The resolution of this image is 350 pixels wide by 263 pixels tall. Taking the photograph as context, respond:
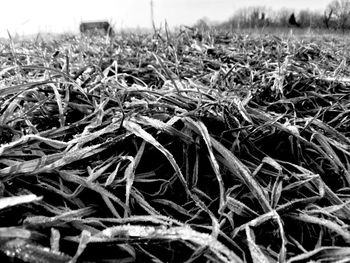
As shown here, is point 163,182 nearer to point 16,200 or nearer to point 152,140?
point 152,140

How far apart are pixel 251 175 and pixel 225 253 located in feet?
0.72

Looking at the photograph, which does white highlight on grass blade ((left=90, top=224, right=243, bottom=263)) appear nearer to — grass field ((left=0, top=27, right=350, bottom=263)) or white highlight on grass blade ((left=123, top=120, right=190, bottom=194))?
grass field ((left=0, top=27, right=350, bottom=263))

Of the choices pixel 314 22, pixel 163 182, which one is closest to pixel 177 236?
pixel 163 182

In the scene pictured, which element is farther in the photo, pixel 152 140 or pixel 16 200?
pixel 152 140

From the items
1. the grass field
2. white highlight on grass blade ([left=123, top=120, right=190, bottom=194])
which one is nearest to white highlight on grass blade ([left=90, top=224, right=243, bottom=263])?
the grass field

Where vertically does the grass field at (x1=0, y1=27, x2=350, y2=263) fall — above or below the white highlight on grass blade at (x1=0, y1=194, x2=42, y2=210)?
below

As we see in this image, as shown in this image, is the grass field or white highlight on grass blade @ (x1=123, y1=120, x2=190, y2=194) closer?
the grass field

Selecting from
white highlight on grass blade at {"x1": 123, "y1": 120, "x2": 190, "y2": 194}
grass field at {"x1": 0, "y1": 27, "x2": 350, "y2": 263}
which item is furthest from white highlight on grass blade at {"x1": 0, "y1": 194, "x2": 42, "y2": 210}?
white highlight on grass blade at {"x1": 123, "y1": 120, "x2": 190, "y2": 194}

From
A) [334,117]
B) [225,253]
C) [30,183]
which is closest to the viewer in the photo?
[225,253]

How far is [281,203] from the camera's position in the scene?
67 cm

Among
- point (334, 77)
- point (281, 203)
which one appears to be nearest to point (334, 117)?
point (334, 77)

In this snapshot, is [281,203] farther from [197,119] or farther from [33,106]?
[33,106]

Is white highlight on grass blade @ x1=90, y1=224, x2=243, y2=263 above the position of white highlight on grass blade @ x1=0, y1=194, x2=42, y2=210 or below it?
below

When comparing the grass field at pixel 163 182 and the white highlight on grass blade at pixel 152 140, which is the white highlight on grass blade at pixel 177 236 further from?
the white highlight on grass blade at pixel 152 140
